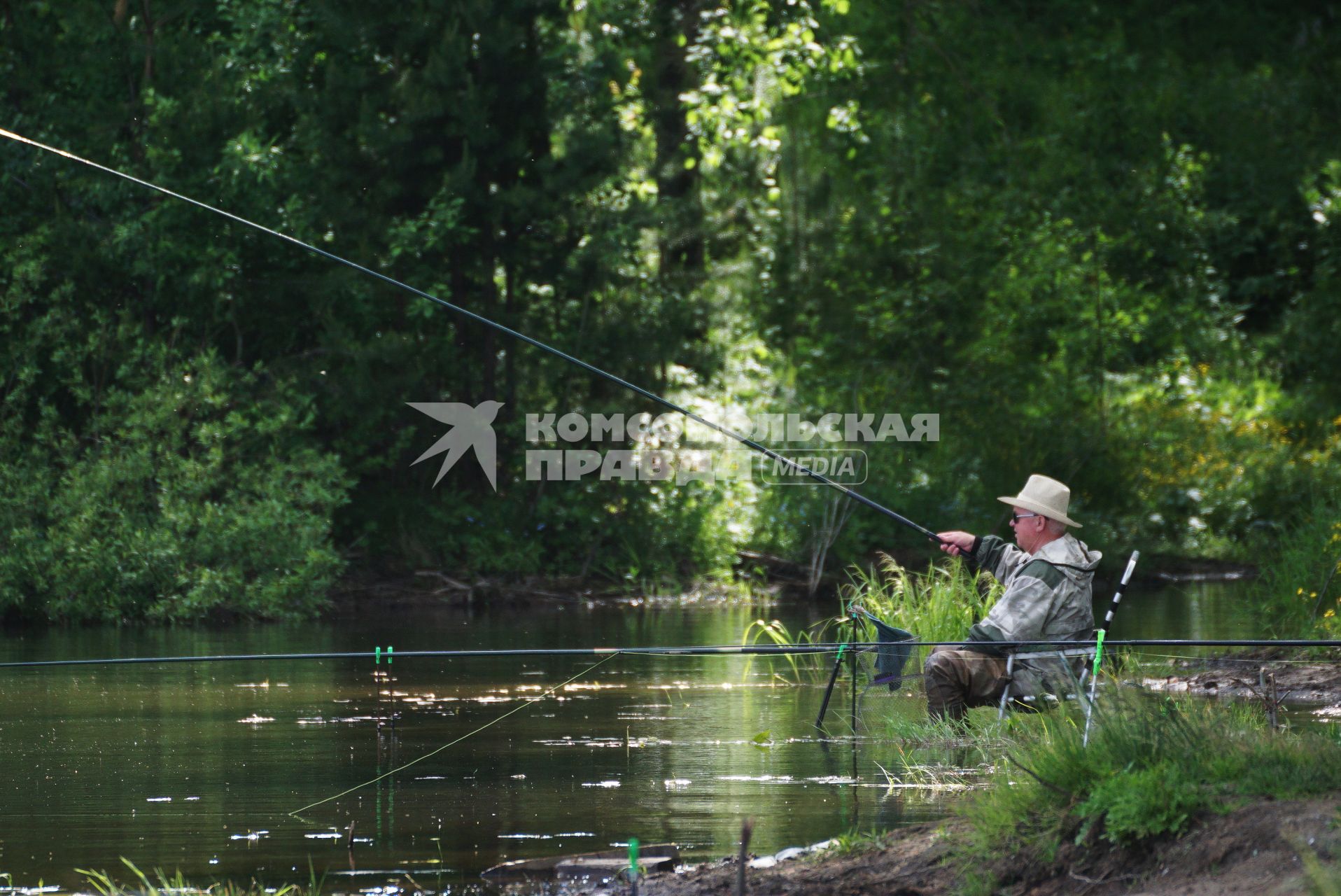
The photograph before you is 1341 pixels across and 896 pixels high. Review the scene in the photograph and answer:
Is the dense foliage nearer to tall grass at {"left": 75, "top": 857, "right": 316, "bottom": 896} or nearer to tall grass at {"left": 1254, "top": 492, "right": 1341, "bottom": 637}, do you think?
tall grass at {"left": 1254, "top": 492, "right": 1341, "bottom": 637}

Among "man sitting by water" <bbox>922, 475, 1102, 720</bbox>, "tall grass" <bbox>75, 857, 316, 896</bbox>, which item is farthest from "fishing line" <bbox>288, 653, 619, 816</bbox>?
"man sitting by water" <bbox>922, 475, 1102, 720</bbox>

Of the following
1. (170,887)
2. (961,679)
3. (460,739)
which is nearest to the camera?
(170,887)

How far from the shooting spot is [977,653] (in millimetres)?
6941

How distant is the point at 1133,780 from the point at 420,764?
3483 mm

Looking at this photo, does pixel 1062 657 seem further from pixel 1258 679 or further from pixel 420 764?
pixel 420 764

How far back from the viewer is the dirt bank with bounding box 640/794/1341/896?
4.17 meters

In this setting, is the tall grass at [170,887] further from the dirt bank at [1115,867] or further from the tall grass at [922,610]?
the tall grass at [922,610]

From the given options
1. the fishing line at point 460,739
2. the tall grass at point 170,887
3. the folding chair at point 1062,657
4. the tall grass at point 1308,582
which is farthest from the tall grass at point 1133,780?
the tall grass at point 1308,582

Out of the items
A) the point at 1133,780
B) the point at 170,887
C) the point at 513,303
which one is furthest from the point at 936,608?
the point at 513,303

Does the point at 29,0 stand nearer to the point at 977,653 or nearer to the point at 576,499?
the point at 576,499

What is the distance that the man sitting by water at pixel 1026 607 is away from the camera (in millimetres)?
6621

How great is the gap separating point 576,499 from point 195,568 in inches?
169

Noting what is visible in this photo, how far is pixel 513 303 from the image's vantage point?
701 inches

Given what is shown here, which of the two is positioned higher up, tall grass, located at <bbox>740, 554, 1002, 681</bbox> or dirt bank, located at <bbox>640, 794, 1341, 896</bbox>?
tall grass, located at <bbox>740, 554, 1002, 681</bbox>
